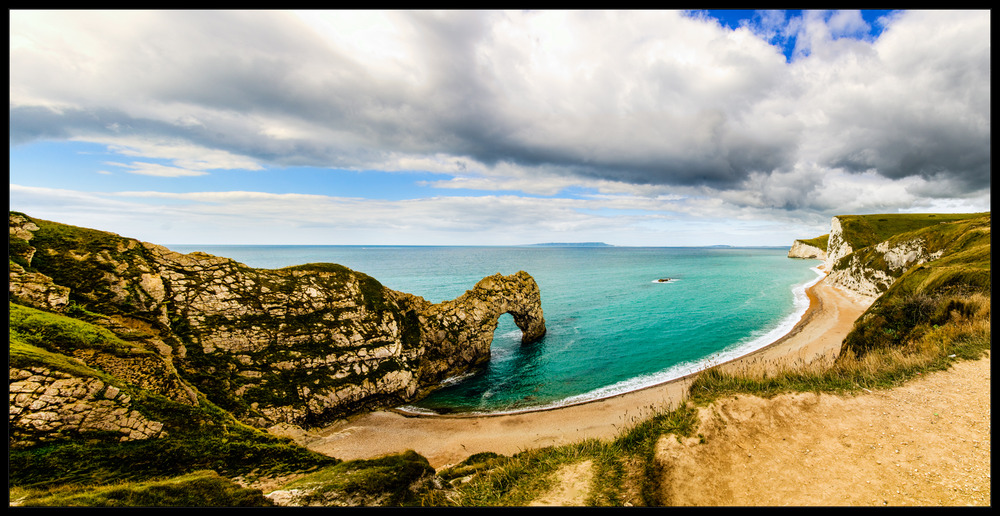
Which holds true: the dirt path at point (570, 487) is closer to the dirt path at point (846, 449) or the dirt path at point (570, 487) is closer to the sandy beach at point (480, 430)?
the dirt path at point (846, 449)

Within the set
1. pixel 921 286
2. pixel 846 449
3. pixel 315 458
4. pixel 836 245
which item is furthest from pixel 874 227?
pixel 315 458

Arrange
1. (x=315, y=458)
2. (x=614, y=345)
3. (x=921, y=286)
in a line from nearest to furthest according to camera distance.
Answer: (x=315, y=458) < (x=921, y=286) < (x=614, y=345)

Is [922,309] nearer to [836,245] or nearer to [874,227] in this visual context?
[836,245]

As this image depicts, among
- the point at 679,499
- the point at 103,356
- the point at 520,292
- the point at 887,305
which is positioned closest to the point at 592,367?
the point at 520,292

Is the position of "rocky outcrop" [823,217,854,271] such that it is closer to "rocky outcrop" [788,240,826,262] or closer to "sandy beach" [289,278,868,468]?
"rocky outcrop" [788,240,826,262]

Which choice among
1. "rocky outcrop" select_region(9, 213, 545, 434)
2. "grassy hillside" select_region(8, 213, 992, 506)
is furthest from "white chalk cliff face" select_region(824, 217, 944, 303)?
"rocky outcrop" select_region(9, 213, 545, 434)

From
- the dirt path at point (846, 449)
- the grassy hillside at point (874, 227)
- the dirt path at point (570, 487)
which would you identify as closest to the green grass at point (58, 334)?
the dirt path at point (570, 487)
